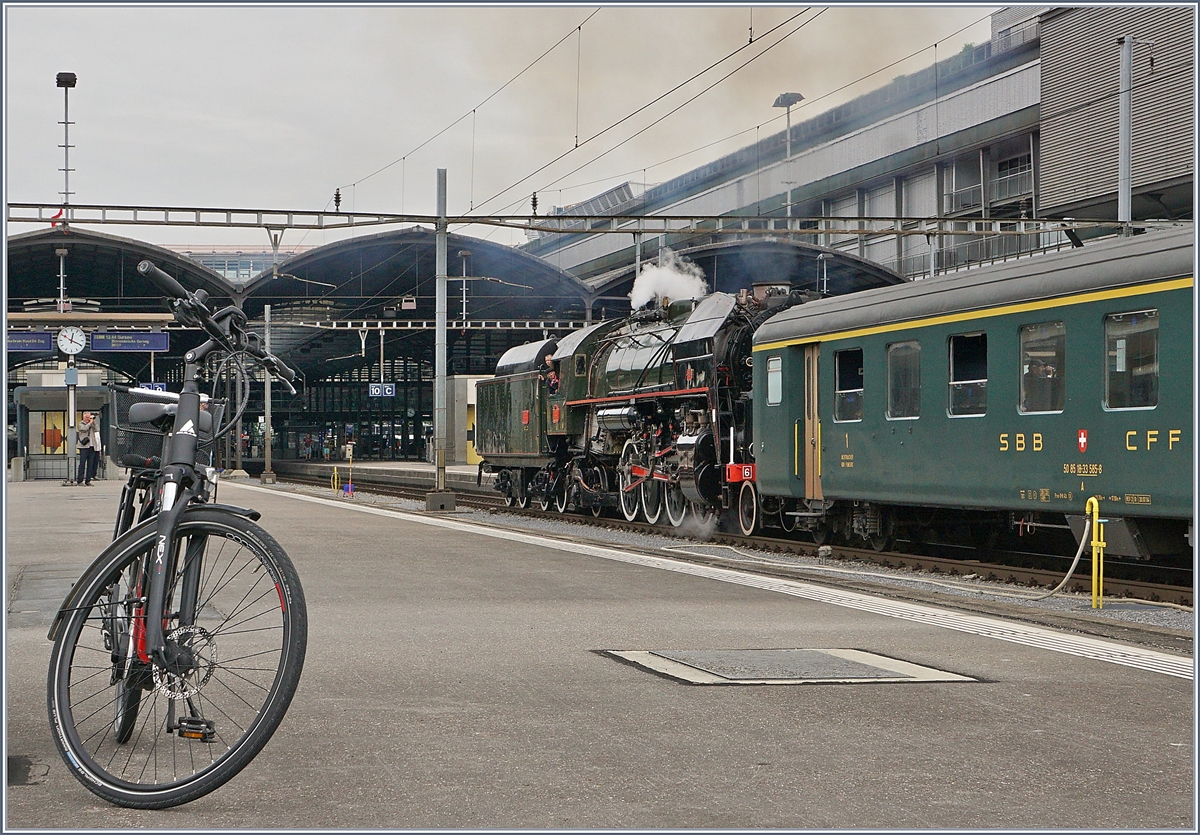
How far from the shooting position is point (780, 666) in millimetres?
7609

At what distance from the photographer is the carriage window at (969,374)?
14258 millimetres

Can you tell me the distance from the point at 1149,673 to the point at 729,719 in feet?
9.49

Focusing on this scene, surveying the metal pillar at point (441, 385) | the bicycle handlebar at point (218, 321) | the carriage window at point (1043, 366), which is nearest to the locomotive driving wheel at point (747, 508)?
the carriage window at point (1043, 366)

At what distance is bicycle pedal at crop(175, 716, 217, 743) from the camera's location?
484 centimetres

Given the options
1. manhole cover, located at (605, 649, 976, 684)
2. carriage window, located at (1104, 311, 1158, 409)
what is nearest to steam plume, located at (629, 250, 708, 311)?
carriage window, located at (1104, 311, 1158, 409)

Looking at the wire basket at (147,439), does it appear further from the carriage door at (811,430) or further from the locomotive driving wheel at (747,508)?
the locomotive driving wheel at (747,508)

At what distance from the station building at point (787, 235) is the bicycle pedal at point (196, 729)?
103 feet

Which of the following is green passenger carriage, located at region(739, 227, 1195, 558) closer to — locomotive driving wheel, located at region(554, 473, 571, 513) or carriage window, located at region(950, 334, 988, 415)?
carriage window, located at region(950, 334, 988, 415)

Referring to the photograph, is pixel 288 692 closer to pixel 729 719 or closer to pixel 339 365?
pixel 729 719

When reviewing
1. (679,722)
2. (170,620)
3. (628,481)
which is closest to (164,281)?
(170,620)

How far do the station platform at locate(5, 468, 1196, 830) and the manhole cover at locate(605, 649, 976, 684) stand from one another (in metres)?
0.03

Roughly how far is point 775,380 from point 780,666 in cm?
1120

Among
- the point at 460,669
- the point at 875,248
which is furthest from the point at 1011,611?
the point at 875,248

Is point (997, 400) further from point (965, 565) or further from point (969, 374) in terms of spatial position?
point (965, 565)
